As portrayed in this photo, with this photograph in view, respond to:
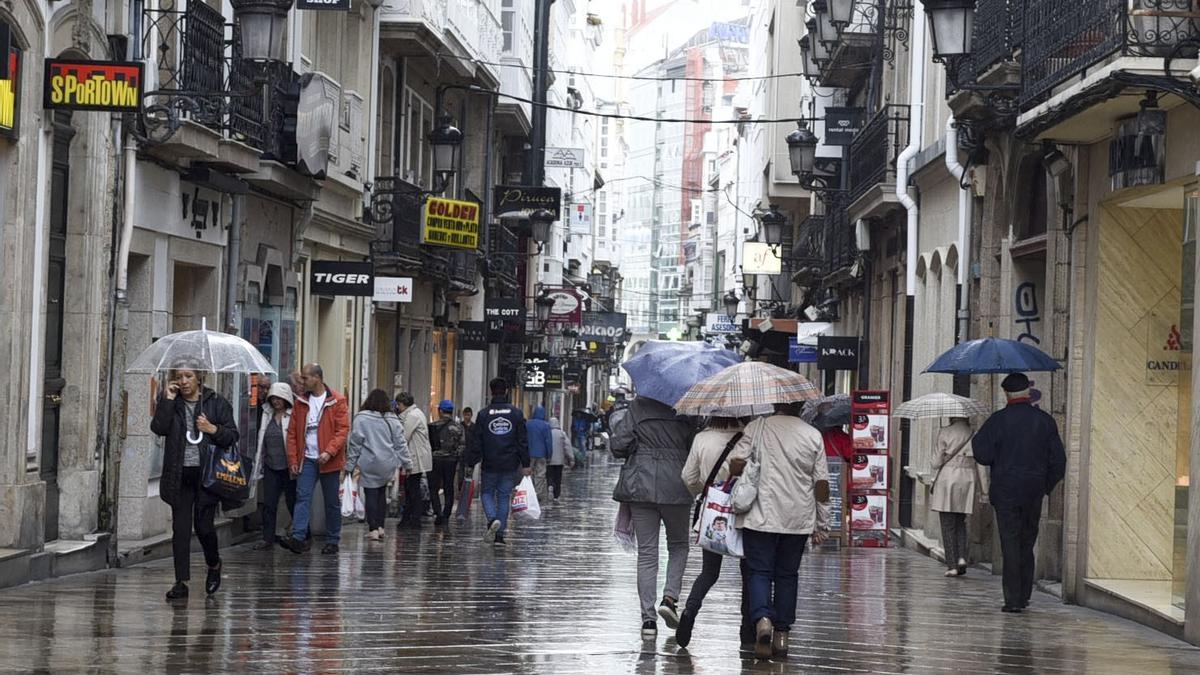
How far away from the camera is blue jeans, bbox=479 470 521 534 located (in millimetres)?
21266

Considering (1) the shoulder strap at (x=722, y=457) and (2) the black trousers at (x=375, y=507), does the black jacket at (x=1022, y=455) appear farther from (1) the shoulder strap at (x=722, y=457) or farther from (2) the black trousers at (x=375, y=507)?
(2) the black trousers at (x=375, y=507)

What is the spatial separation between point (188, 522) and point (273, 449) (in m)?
5.69

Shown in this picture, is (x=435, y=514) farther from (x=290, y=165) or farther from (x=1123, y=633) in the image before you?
(x=1123, y=633)

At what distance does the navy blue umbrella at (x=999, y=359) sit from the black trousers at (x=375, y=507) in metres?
6.87

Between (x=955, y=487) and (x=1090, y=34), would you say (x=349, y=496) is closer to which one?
(x=955, y=487)

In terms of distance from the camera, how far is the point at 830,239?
121 ft

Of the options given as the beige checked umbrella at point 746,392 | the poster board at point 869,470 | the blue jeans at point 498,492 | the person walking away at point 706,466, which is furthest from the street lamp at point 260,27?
the poster board at point 869,470

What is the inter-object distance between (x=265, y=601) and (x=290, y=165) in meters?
9.49

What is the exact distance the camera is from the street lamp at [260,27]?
17.4 metres

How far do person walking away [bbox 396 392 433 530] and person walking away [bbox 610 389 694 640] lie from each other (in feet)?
36.1

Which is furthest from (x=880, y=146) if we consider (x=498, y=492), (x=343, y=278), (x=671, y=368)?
(x=671, y=368)

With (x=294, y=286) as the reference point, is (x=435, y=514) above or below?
below

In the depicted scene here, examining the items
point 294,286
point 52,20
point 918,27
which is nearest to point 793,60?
point 918,27

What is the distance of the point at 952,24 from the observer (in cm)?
1823
